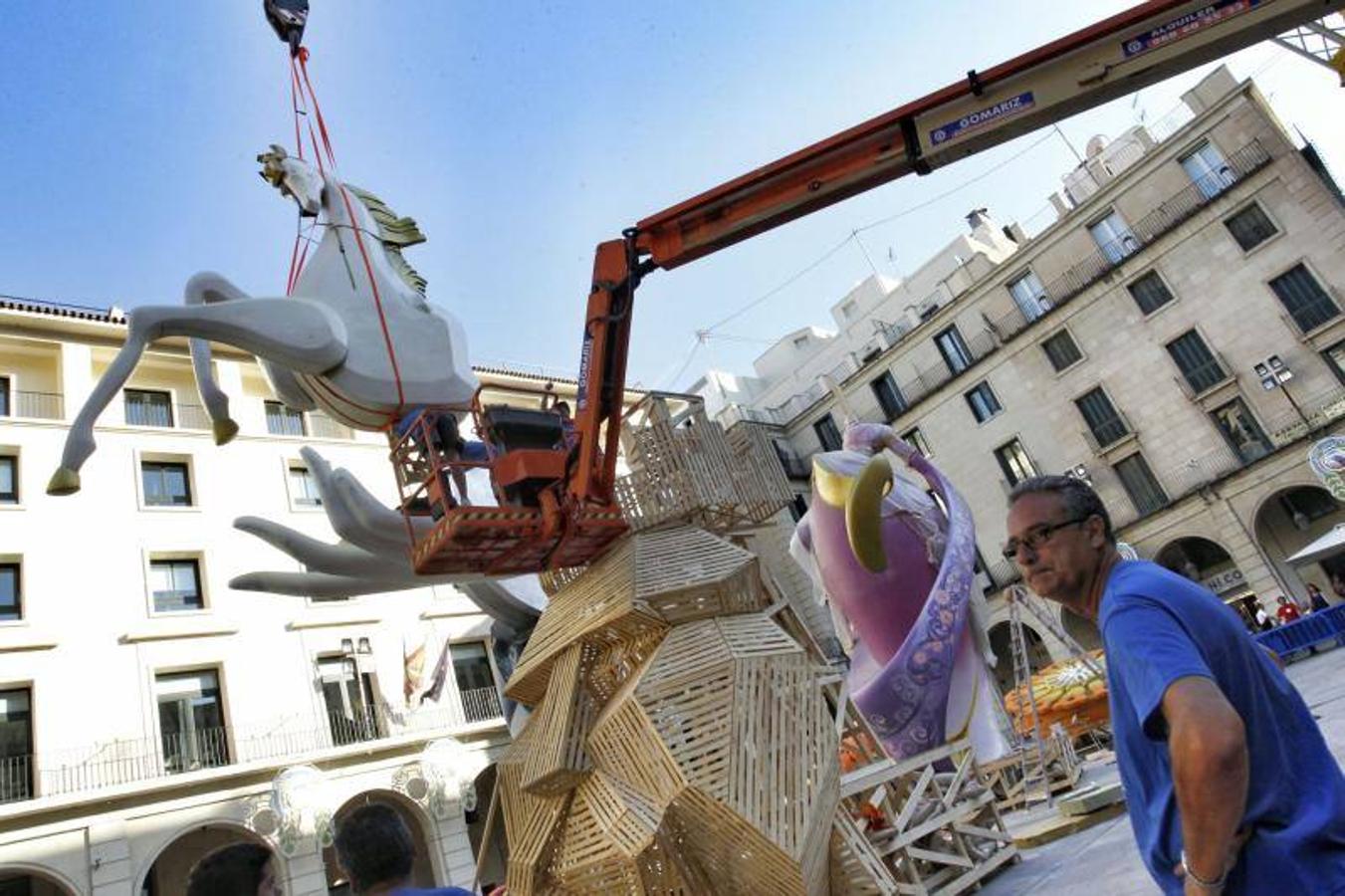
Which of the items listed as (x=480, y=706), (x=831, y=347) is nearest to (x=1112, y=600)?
(x=480, y=706)

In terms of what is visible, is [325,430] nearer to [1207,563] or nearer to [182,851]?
[182,851]

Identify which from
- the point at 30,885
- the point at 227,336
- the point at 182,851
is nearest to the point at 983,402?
the point at 182,851

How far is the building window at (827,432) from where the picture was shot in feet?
117

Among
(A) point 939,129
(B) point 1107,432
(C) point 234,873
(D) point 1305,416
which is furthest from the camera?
(B) point 1107,432

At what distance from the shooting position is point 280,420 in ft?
78.5

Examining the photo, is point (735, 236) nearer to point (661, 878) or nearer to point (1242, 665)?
point (661, 878)

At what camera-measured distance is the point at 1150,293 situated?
27.2 metres

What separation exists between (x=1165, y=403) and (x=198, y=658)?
26.3 metres

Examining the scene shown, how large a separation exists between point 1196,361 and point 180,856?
2832cm

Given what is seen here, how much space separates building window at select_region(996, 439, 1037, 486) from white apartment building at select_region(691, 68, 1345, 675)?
0.06 m

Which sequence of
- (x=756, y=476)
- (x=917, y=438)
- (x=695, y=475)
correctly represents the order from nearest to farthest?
(x=695, y=475) → (x=756, y=476) → (x=917, y=438)

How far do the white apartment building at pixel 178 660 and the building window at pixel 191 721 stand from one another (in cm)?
4

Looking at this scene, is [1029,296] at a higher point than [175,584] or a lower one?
higher

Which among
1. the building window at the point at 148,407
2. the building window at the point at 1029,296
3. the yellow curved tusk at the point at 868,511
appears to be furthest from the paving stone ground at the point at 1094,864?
the building window at the point at 1029,296
